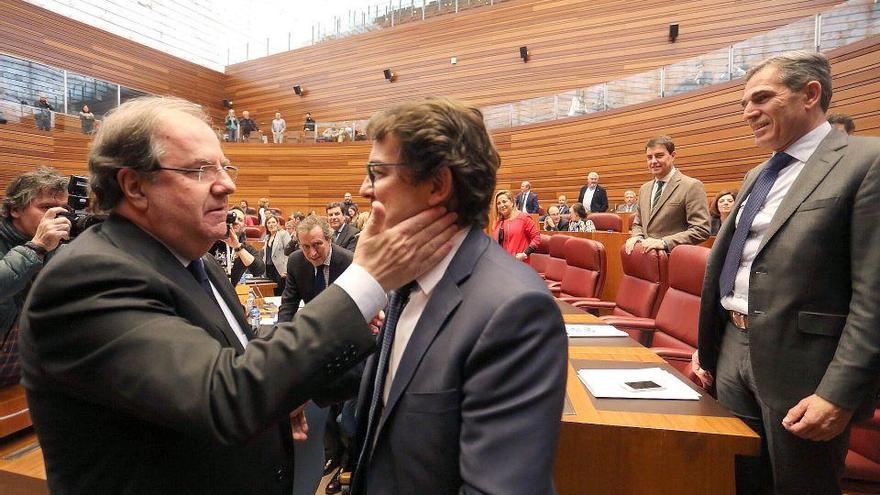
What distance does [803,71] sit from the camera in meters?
1.45

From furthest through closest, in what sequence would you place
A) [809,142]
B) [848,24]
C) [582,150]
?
[582,150], [848,24], [809,142]

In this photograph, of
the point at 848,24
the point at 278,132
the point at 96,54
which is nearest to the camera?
the point at 848,24

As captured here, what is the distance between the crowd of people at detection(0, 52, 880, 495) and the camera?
0.78 m

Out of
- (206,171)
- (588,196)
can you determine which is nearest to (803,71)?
(206,171)

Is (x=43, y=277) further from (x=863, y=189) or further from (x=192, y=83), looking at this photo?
(x=192, y=83)

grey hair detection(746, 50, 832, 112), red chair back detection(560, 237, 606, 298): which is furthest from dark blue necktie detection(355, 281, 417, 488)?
red chair back detection(560, 237, 606, 298)

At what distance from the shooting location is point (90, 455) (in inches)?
34.0

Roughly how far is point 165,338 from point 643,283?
2745mm

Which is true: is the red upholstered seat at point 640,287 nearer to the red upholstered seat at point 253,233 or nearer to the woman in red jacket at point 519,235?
the woman in red jacket at point 519,235

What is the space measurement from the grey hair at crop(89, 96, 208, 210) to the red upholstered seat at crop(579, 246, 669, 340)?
87.1 inches

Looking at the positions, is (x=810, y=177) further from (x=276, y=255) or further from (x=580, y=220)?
(x=276, y=255)

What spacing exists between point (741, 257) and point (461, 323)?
1.17 m

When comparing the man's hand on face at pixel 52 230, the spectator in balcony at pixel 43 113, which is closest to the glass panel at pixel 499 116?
the spectator in balcony at pixel 43 113

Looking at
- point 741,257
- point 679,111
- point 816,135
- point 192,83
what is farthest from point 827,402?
point 192,83
